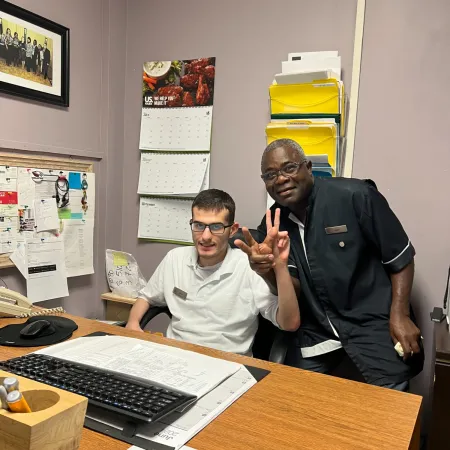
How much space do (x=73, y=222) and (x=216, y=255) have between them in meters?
0.97

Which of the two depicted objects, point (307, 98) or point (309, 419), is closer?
point (309, 419)

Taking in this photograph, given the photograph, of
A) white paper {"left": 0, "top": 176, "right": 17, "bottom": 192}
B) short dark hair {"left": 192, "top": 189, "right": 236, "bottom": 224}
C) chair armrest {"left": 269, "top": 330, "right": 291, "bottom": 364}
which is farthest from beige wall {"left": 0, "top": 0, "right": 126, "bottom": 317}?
chair armrest {"left": 269, "top": 330, "right": 291, "bottom": 364}

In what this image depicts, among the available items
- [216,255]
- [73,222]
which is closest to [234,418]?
[216,255]

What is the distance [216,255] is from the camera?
1744mm

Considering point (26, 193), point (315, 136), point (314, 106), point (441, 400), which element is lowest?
point (441, 400)

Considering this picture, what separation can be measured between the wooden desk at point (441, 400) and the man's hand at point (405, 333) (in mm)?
185

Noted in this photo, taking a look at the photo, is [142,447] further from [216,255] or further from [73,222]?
[73,222]

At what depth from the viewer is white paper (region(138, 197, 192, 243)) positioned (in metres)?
2.45

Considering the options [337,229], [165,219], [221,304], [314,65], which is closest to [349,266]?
[337,229]

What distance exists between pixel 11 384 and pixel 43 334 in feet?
2.54

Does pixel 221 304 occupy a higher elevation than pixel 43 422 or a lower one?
lower

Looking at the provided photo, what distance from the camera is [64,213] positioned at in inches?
88.4

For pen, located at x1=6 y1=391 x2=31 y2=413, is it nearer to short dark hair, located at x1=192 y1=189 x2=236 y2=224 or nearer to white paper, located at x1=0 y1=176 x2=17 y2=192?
short dark hair, located at x1=192 y1=189 x2=236 y2=224

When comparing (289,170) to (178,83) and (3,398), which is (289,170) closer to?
(178,83)
